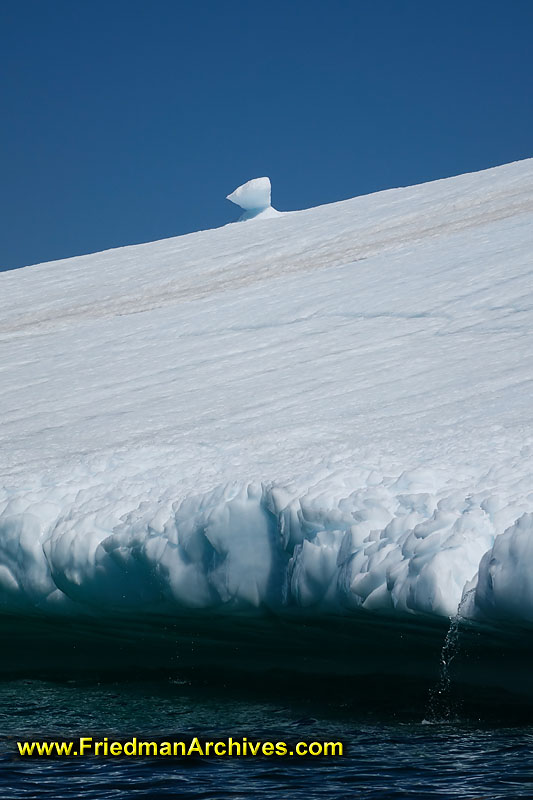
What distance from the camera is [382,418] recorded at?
471cm

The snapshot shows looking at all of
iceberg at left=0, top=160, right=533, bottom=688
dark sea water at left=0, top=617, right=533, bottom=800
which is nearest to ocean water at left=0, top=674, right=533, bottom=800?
dark sea water at left=0, top=617, right=533, bottom=800

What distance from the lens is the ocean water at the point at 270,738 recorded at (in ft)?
9.67

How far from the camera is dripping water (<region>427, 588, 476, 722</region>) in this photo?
11.1 feet

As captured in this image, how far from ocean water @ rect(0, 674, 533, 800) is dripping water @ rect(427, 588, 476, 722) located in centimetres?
5

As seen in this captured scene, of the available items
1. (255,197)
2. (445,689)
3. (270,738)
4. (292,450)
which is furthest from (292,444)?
(255,197)

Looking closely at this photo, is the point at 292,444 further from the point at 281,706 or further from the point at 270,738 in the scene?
the point at 270,738

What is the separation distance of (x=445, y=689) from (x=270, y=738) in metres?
0.70

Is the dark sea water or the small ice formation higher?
the small ice formation

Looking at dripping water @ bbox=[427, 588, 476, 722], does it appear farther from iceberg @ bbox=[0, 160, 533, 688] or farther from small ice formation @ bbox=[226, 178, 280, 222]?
small ice formation @ bbox=[226, 178, 280, 222]

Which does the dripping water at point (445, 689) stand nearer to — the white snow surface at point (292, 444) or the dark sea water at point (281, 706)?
the dark sea water at point (281, 706)

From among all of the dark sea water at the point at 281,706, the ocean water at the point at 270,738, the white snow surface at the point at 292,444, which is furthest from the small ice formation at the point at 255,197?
the ocean water at the point at 270,738

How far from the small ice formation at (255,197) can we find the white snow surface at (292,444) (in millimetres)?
10511

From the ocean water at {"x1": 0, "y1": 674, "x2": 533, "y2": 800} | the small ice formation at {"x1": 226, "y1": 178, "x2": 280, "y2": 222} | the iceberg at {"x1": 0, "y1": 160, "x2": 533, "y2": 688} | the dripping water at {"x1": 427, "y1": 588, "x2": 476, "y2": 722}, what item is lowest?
the ocean water at {"x1": 0, "y1": 674, "x2": 533, "y2": 800}

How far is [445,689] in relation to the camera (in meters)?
3.66
